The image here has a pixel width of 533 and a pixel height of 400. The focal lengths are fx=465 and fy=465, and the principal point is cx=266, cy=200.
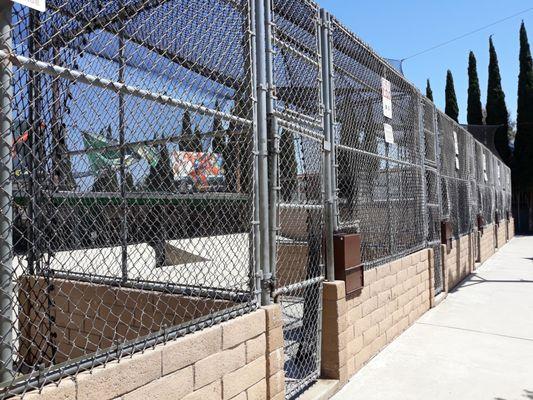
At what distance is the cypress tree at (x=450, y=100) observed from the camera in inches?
1499

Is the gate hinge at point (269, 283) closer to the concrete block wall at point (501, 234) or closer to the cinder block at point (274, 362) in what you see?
the cinder block at point (274, 362)

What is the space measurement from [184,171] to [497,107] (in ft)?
117

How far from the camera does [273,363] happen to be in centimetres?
310

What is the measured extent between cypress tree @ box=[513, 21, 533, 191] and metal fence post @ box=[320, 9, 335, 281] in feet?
99.8

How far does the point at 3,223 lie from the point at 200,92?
63.3 inches

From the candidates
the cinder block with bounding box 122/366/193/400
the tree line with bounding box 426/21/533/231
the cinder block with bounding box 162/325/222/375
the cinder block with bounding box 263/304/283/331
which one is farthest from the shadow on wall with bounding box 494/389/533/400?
the tree line with bounding box 426/21/533/231

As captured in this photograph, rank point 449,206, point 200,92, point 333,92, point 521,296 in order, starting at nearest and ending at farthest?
point 200,92, point 333,92, point 521,296, point 449,206

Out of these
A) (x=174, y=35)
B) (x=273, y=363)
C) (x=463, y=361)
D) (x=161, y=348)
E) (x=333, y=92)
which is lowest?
(x=463, y=361)

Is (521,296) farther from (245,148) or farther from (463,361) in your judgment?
(245,148)

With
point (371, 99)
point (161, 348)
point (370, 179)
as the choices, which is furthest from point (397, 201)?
point (161, 348)

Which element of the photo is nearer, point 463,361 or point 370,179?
point 463,361

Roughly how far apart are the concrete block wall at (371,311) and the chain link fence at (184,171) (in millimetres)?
123

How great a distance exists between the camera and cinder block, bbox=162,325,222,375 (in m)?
Answer: 2.33

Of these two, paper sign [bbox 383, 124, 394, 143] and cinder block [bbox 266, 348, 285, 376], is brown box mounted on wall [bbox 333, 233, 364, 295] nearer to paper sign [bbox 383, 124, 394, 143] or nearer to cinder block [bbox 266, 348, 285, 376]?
cinder block [bbox 266, 348, 285, 376]
